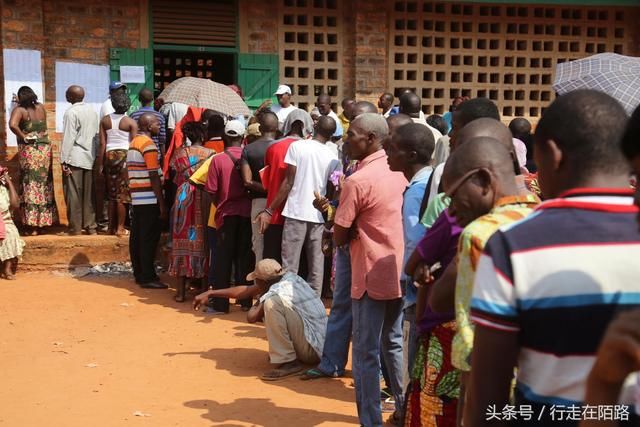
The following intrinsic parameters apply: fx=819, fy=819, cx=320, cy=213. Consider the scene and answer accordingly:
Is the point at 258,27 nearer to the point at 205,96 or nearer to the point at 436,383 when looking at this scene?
the point at 205,96

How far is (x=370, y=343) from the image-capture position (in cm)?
453

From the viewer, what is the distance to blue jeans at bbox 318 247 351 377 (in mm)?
5566

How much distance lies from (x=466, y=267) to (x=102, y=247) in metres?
8.40

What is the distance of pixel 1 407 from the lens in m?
5.45

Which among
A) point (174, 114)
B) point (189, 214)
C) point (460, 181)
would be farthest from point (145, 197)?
point (460, 181)

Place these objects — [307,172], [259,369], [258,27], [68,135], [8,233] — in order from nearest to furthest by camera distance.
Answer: [259,369], [307,172], [8,233], [68,135], [258,27]

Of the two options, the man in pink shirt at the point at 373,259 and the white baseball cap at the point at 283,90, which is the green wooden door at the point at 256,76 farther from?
the man in pink shirt at the point at 373,259

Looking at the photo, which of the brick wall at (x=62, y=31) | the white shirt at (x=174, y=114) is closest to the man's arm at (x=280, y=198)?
the white shirt at (x=174, y=114)

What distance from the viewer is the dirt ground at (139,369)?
5.37 meters

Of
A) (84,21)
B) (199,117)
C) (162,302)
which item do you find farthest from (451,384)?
(84,21)

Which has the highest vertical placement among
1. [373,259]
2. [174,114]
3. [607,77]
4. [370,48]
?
[370,48]

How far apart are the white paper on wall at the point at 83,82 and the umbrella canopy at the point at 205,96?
210cm

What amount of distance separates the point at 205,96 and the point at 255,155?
5.35 feet

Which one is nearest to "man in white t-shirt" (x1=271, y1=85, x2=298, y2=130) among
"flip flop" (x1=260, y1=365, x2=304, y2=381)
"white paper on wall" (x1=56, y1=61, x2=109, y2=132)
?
"white paper on wall" (x1=56, y1=61, x2=109, y2=132)
